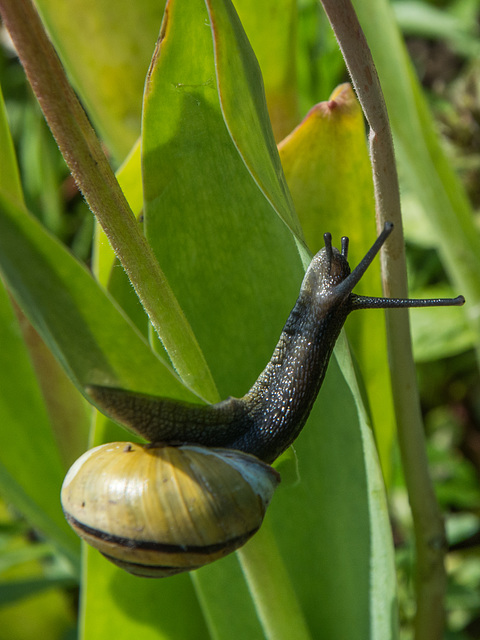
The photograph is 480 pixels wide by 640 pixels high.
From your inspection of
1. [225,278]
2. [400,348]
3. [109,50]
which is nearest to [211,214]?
[225,278]

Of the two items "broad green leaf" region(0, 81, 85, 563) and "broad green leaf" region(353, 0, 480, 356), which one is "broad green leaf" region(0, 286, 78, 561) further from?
"broad green leaf" region(353, 0, 480, 356)

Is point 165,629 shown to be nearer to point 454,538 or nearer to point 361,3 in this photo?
point 454,538

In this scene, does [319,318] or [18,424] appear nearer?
[319,318]

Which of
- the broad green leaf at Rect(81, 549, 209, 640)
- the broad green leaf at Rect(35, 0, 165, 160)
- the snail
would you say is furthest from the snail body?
the broad green leaf at Rect(35, 0, 165, 160)

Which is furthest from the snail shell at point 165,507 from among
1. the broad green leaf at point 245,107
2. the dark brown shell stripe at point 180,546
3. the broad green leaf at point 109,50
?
the broad green leaf at point 109,50

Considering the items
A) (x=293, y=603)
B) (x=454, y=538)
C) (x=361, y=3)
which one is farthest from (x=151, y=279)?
(x=454, y=538)

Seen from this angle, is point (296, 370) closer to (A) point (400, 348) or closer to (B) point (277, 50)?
(A) point (400, 348)
